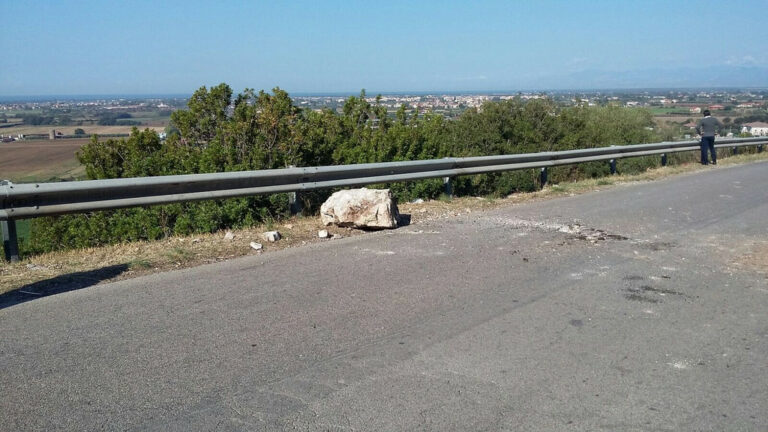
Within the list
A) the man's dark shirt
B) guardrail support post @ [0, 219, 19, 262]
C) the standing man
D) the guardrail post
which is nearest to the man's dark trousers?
the standing man

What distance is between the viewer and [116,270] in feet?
24.1

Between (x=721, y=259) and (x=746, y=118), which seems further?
(x=746, y=118)

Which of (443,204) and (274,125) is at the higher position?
(274,125)

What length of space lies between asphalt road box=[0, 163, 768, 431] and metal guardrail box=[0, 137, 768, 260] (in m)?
1.40

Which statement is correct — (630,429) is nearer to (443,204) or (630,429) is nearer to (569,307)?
(569,307)

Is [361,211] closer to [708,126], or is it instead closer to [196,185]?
[196,185]

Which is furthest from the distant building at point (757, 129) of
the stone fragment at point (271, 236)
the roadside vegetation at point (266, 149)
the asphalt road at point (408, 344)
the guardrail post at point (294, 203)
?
the stone fragment at point (271, 236)

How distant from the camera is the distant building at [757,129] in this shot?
29.4m

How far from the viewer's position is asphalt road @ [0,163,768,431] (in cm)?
411

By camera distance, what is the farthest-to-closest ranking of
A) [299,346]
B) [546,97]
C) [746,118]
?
[746,118], [546,97], [299,346]

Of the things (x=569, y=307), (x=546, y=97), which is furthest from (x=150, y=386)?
(x=546, y=97)

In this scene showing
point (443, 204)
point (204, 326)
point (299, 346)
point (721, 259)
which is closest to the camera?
point (299, 346)

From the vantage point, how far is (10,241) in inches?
295

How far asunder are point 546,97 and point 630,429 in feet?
69.5
